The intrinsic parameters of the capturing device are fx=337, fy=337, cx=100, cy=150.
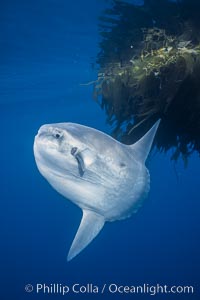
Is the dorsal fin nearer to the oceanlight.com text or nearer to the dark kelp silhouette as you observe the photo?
the dark kelp silhouette

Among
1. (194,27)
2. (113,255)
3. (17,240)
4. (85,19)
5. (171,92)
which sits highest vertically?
(85,19)

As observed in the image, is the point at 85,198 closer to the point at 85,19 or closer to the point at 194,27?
the point at 194,27

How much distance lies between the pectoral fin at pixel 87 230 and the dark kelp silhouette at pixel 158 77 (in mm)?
1795

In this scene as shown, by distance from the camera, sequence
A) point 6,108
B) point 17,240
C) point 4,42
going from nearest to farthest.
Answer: point 4,42 → point 6,108 → point 17,240

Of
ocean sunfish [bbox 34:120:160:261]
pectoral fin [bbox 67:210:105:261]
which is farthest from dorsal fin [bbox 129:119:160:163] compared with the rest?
pectoral fin [bbox 67:210:105:261]

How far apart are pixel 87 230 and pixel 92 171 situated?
0.83m

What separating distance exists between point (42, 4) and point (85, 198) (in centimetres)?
832

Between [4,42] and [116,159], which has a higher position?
[4,42]

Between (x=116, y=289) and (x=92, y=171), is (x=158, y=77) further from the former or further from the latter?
(x=116, y=289)

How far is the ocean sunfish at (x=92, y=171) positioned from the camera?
356 centimetres

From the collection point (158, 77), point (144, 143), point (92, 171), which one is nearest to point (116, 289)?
point (158, 77)

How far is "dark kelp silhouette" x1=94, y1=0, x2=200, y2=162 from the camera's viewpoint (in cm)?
512

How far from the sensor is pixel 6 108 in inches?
1283

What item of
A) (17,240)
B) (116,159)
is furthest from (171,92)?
(17,240)
